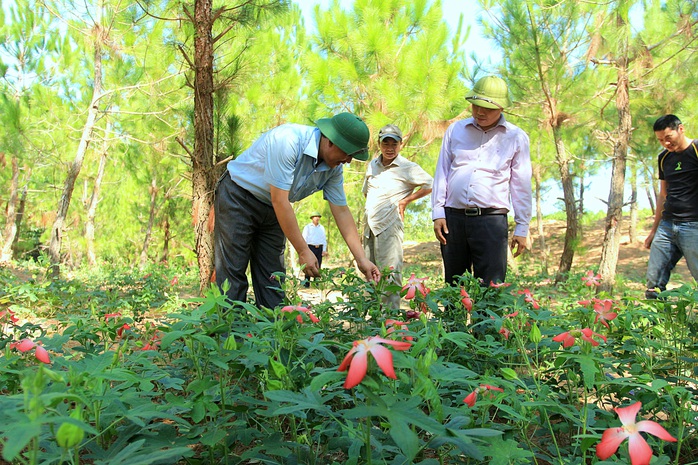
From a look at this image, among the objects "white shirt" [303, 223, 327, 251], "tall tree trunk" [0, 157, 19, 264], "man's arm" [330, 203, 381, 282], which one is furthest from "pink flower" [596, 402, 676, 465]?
"tall tree trunk" [0, 157, 19, 264]

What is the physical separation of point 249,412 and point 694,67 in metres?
9.04

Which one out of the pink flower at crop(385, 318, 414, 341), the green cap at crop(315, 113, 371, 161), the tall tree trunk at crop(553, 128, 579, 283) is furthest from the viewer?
the tall tree trunk at crop(553, 128, 579, 283)

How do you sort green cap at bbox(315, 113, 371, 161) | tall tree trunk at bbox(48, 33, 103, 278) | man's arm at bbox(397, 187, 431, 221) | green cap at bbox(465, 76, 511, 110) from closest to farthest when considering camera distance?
green cap at bbox(315, 113, 371, 161) < green cap at bbox(465, 76, 511, 110) < man's arm at bbox(397, 187, 431, 221) < tall tree trunk at bbox(48, 33, 103, 278)

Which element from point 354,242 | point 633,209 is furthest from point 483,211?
point 633,209

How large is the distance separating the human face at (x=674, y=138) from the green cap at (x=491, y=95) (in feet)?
4.85

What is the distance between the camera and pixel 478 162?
8.77 ft

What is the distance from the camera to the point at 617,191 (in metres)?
6.31

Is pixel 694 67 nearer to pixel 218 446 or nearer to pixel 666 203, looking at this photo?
pixel 666 203

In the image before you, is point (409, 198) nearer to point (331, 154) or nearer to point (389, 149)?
point (389, 149)

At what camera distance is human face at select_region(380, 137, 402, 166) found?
12.8 ft

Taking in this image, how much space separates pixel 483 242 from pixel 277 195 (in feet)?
3.70

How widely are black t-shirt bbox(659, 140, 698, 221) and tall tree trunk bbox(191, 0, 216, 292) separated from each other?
11.5 feet

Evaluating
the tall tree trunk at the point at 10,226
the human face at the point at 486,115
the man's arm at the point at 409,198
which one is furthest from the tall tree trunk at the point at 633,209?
the tall tree trunk at the point at 10,226

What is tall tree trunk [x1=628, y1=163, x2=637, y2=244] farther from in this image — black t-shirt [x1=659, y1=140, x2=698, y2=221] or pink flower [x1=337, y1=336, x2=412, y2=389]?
pink flower [x1=337, y1=336, x2=412, y2=389]
